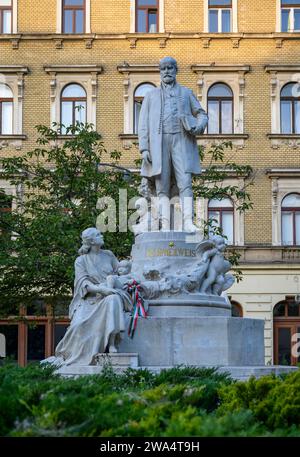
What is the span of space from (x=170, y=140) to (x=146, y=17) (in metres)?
22.7

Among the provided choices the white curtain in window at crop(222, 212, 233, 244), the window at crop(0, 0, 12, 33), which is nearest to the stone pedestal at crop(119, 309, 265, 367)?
the white curtain in window at crop(222, 212, 233, 244)

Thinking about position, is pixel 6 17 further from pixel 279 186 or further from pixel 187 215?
pixel 187 215

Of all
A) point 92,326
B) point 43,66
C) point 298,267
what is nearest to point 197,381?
point 92,326

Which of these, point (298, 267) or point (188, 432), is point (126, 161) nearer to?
point (298, 267)

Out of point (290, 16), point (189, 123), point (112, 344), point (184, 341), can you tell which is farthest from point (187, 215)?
point (290, 16)

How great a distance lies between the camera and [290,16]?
38.1 meters

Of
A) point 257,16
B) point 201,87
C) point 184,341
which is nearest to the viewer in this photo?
point 184,341

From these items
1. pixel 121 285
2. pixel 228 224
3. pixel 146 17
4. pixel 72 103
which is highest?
pixel 146 17

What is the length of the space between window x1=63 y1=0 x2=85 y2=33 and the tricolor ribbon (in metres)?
24.5

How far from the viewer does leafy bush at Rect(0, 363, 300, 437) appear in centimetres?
725

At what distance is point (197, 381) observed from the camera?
11.2 metres

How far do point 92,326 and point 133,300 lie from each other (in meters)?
0.83

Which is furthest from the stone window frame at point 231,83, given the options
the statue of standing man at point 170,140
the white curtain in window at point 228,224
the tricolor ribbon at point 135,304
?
the tricolor ribbon at point 135,304

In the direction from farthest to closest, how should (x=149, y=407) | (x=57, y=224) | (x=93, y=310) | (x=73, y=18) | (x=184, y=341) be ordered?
(x=73, y=18) < (x=57, y=224) < (x=184, y=341) < (x=93, y=310) < (x=149, y=407)
